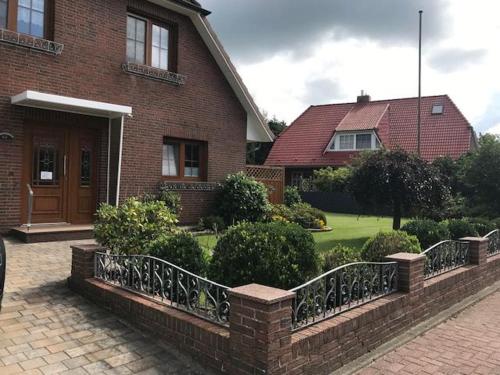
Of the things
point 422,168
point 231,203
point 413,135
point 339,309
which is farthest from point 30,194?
point 413,135

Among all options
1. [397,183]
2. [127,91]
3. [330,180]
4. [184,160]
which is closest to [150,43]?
[127,91]

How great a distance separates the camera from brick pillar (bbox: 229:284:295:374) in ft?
11.8

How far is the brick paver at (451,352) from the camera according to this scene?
4453mm

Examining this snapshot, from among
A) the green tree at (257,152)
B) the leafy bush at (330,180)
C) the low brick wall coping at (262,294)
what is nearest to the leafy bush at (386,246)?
the low brick wall coping at (262,294)

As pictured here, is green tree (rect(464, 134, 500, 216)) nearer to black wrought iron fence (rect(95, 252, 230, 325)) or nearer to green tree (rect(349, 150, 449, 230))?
green tree (rect(349, 150, 449, 230))

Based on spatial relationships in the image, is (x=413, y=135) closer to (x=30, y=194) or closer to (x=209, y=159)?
(x=209, y=159)

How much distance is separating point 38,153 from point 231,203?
5199 mm

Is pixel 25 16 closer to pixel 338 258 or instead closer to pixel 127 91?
pixel 127 91

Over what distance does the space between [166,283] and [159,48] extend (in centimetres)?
911

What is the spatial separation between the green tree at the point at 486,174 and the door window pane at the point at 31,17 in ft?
39.3

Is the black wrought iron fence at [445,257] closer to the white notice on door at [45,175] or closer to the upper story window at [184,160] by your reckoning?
the upper story window at [184,160]

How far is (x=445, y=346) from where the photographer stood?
5125 millimetres

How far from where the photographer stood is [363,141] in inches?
1160

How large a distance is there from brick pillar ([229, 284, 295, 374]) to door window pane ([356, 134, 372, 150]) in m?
26.5
